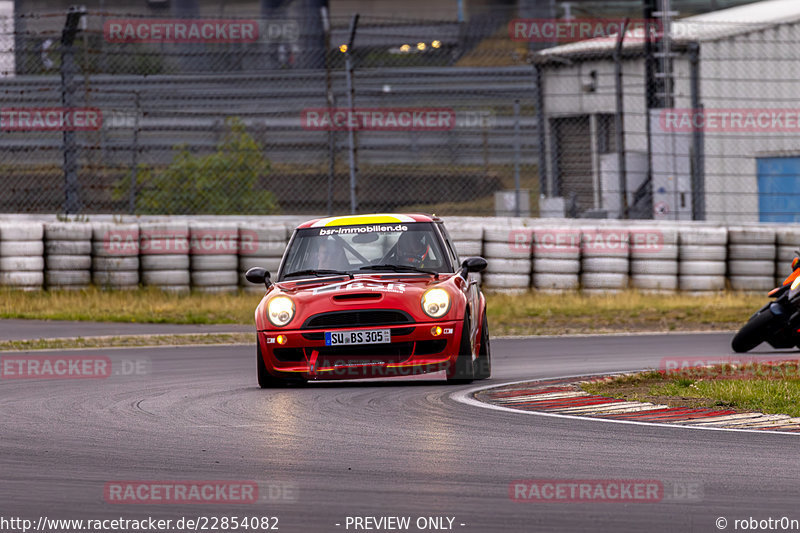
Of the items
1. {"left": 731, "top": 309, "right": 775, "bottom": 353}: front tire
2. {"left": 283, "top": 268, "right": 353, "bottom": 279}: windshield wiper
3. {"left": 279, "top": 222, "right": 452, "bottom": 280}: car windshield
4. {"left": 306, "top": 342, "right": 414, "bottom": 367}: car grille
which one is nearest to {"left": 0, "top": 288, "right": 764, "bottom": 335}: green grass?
{"left": 731, "top": 309, "right": 775, "bottom": 353}: front tire

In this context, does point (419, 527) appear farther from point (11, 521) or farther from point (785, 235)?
point (785, 235)

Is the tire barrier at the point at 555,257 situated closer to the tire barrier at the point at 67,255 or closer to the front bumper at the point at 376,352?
the tire barrier at the point at 67,255

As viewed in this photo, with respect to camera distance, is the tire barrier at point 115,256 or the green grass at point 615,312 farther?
the tire barrier at point 115,256

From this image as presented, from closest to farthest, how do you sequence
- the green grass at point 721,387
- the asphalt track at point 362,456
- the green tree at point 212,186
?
the asphalt track at point 362,456 < the green grass at point 721,387 < the green tree at point 212,186

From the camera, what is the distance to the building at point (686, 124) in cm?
2039

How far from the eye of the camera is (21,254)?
17125 millimetres

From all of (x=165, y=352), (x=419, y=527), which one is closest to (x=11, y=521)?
(x=419, y=527)

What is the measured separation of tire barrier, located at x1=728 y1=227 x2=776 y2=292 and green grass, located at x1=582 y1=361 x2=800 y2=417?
7.49m

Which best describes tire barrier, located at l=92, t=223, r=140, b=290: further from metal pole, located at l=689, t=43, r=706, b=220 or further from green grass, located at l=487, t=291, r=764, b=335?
metal pole, located at l=689, t=43, r=706, b=220

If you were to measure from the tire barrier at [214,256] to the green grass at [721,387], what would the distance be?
28.0ft

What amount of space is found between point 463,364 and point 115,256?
8.81 m

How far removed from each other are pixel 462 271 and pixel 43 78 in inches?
380

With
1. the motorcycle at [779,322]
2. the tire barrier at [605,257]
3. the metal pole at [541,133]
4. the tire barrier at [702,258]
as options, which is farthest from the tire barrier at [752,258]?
the motorcycle at [779,322]

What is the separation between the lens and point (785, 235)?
1828cm
